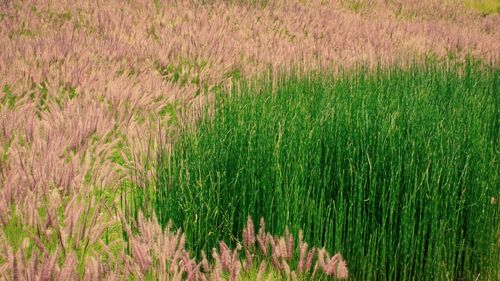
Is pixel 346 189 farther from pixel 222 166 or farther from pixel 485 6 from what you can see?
pixel 485 6

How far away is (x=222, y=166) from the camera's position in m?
2.54

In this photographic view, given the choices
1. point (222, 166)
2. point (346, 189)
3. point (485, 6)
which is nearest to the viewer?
point (222, 166)

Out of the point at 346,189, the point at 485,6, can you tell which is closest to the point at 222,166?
the point at 346,189

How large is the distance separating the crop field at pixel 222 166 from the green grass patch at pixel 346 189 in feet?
0.05

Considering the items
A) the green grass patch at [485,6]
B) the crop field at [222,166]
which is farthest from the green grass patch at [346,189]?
the green grass patch at [485,6]

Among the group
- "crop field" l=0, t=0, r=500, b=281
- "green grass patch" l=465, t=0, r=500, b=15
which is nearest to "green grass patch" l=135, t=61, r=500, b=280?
"crop field" l=0, t=0, r=500, b=281

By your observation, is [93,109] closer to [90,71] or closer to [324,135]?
[90,71]

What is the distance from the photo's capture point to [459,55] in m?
7.05

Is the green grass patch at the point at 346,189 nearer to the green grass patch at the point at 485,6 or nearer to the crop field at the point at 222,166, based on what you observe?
the crop field at the point at 222,166

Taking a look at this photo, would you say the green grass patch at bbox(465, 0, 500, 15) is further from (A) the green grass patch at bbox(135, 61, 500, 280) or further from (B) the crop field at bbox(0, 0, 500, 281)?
(A) the green grass patch at bbox(135, 61, 500, 280)

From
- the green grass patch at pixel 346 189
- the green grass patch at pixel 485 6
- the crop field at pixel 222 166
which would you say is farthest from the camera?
the green grass patch at pixel 485 6

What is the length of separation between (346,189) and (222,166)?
0.72m

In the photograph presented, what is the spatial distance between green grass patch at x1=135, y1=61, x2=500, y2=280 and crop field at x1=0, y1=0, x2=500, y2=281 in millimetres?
15

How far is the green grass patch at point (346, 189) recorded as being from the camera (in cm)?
224
